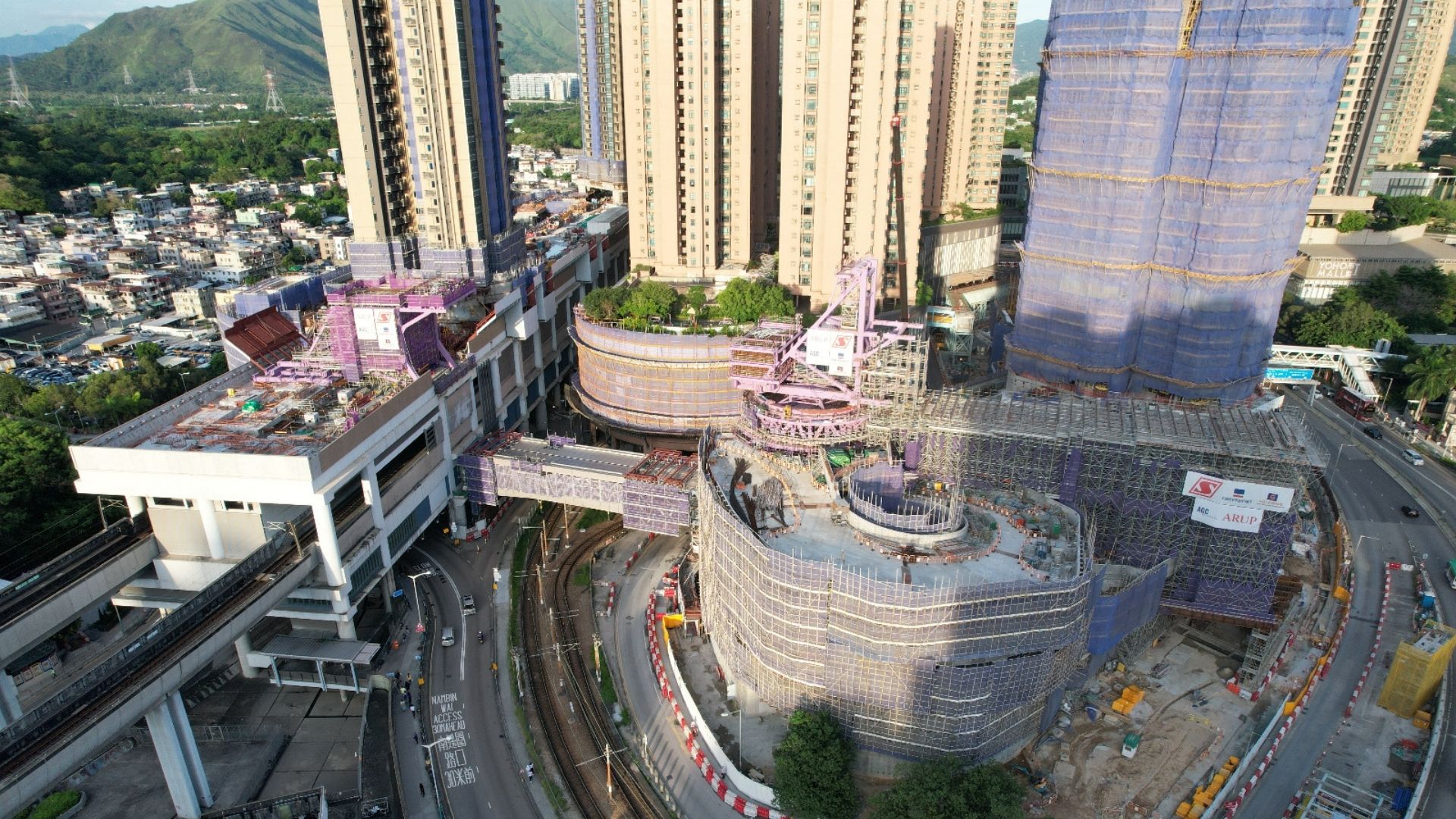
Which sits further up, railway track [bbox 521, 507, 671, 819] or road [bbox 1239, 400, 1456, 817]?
road [bbox 1239, 400, 1456, 817]

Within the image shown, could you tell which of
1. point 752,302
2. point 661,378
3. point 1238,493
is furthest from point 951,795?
point 752,302

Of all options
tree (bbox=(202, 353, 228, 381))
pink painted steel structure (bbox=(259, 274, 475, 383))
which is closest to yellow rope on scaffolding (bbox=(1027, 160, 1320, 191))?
pink painted steel structure (bbox=(259, 274, 475, 383))

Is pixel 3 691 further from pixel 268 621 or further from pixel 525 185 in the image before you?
pixel 525 185

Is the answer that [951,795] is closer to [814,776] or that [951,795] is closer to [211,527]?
[814,776]

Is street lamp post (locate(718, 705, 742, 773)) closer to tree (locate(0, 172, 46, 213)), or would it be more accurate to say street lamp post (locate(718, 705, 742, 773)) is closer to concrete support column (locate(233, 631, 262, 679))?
concrete support column (locate(233, 631, 262, 679))

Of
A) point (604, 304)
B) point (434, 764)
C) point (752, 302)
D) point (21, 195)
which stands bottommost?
point (434, 764)

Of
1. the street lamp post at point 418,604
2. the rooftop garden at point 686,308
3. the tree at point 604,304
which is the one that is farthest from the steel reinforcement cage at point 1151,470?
the street lamp post at point 418,604
